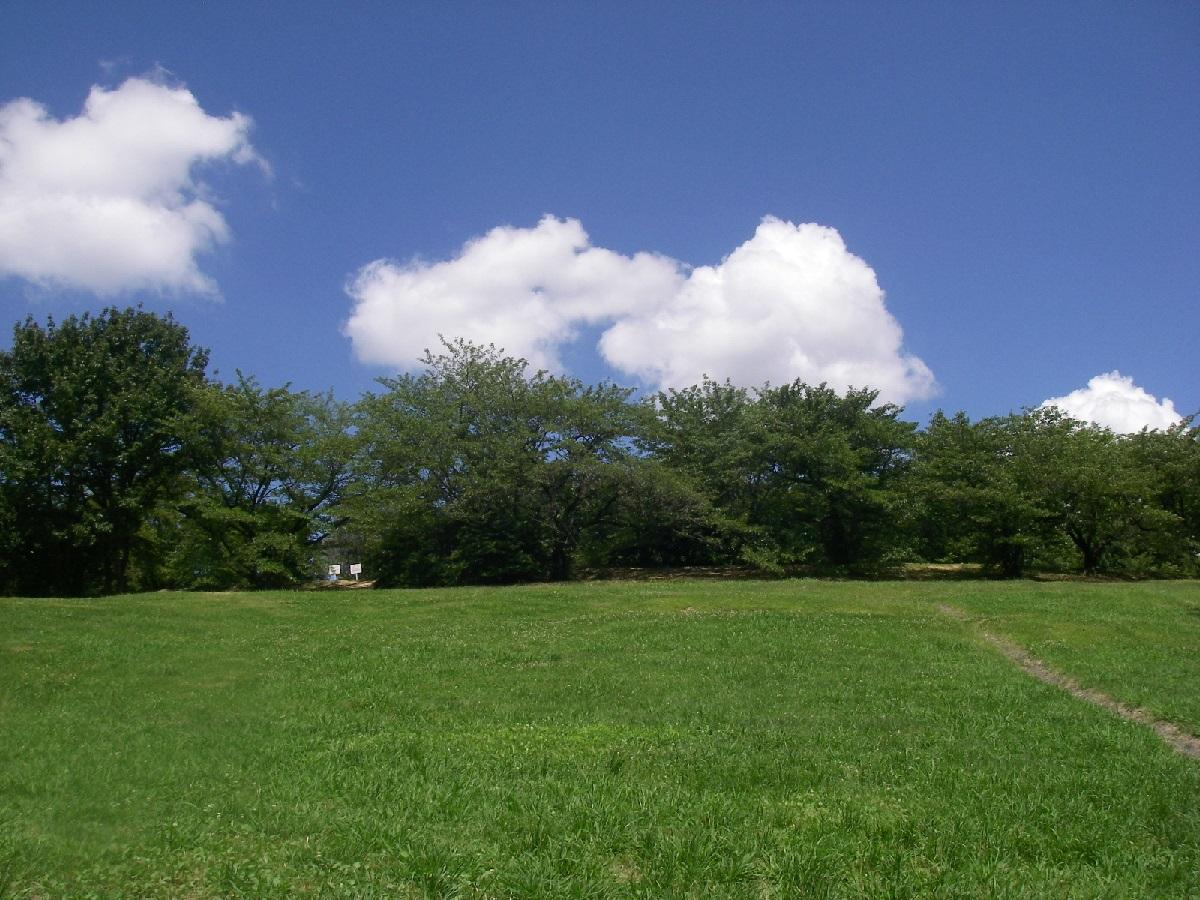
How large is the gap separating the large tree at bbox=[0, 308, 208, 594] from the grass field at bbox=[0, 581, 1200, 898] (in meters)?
19.4

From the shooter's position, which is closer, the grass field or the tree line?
the grass field

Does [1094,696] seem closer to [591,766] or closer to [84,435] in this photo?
[591,766]

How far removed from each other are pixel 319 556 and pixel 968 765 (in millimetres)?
35143

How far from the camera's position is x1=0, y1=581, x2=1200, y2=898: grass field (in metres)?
6.50

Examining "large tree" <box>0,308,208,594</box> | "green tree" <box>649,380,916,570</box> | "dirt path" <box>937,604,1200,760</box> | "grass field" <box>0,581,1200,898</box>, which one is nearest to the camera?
"grass field" <box>0,581,1200,898</box>

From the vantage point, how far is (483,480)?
124 ft

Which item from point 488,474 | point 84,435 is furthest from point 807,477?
point 84,435

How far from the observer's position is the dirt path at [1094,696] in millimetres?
10898

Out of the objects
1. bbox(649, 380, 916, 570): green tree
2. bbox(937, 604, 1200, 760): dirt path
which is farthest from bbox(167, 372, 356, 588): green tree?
bbox(937, 604, 1200, 760): dirt path

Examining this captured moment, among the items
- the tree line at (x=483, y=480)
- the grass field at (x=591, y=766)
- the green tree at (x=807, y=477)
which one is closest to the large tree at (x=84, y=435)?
the tree line at (x=483, y=480)

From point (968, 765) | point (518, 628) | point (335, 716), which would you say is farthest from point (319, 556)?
point (968, 765)

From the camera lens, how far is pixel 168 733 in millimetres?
10852

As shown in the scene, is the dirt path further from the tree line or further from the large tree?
the large tree

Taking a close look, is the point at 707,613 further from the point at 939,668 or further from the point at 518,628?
the point at 939,668
